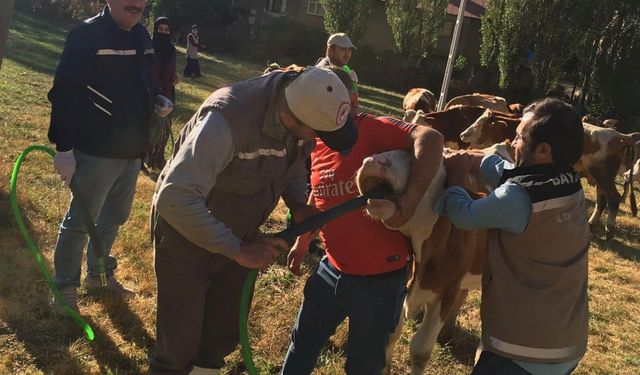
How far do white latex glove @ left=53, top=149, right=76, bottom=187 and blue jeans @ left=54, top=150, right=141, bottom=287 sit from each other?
0.25 m

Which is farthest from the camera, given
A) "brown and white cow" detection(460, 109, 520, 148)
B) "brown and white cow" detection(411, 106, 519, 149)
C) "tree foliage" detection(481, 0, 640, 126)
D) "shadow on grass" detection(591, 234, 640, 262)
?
"tree foliage" detection(481, 0, 640, 126)

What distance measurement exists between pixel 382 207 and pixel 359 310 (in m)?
0.59

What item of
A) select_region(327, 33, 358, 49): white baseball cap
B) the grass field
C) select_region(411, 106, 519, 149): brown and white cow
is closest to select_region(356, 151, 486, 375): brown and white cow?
the grass field

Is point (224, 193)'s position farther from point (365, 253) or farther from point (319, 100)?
point (365, 253)

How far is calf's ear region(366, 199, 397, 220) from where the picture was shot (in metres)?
2.56

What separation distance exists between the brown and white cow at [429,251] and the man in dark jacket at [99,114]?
1.91 m

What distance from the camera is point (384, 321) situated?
2873mm

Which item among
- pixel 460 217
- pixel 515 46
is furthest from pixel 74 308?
pixel 515 46

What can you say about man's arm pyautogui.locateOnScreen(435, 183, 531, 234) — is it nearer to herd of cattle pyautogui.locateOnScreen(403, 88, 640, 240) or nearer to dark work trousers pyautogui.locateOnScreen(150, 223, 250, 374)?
dark work trousers pyautogui.locateOnScreen(150, 223, 250, 374)

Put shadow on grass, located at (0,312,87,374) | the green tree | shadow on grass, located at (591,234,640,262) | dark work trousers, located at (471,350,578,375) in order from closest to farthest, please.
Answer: dark work trousers, located at (471,350,578,375) < shadow on grass, located at (0,312,87,374) < shadow on grass, located at (591,234,640,262) < the green tree

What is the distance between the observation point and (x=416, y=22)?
90.2 feet

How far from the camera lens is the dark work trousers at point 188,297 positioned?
8.38ft

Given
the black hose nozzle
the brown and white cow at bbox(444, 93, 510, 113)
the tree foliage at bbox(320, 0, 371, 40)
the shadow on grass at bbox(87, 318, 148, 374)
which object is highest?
the tree foliage at bbox(320, 0, 371, 40)

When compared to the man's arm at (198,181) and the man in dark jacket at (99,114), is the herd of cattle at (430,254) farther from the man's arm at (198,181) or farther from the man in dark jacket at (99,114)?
the man in dark jacket at (99,114)
